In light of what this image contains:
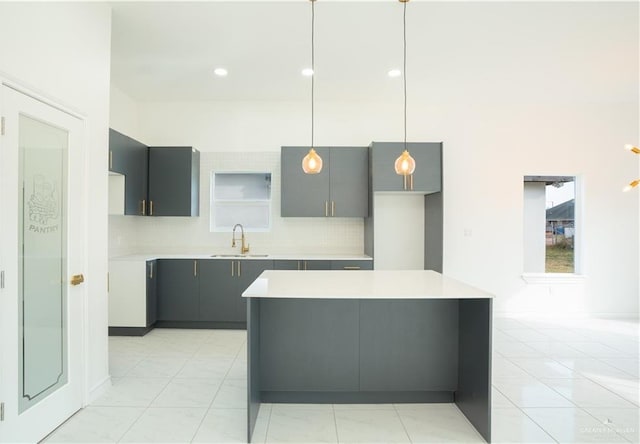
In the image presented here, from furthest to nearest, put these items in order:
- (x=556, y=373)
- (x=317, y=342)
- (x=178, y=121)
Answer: (x=178, y=121)
(x=556, y=373)
(x=317, y=342)

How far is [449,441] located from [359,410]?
→ 62 centimetres

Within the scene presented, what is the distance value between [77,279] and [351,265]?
9.41ft

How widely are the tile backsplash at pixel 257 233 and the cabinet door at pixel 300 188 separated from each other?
40 centimetres

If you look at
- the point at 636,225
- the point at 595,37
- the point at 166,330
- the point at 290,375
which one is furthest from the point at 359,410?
the point at 636,225

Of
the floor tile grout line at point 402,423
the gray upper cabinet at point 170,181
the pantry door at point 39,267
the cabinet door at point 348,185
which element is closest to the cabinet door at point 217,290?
the gray upper cabinet at point 170,181

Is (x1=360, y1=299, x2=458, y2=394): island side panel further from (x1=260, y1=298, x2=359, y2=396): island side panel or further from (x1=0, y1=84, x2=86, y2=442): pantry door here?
(x1=0, y1=84, x2=86, y2=442): pantry door

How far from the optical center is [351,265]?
14.5ft

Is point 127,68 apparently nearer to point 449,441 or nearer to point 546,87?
point 449,441

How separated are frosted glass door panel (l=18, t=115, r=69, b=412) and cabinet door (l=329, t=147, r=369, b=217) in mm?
2963

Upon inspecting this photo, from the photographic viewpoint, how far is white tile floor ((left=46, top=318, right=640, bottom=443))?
2209 millimetres

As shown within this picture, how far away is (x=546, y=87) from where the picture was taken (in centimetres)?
443

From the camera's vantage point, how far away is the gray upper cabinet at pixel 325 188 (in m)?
4.64

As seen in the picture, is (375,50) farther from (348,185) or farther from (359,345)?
(359,345)

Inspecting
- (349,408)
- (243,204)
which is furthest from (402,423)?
(243,204)
